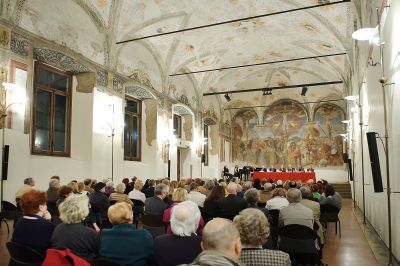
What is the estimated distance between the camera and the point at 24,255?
373 centimetres

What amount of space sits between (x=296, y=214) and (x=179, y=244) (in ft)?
8.60

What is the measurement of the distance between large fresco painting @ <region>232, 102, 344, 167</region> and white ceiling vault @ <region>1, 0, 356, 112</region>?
6.06 m

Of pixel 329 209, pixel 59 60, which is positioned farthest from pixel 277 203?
pixel 59 60

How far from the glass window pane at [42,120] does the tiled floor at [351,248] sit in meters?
3.67

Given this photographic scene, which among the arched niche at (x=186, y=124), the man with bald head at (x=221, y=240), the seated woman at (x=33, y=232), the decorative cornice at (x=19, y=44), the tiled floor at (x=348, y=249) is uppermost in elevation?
the decorative cornice at (x=19, y=44)

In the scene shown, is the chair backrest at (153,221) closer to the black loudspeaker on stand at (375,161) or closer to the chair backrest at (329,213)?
the black loudspeaker on stand at (375,161)

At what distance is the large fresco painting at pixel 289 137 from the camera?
97.0ft

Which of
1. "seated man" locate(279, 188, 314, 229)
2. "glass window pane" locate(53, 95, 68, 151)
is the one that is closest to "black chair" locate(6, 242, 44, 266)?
"seated man" locate(279, 188, 314, 229)

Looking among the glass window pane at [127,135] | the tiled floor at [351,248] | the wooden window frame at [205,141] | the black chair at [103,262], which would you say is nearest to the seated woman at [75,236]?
the black chair at [103,262]

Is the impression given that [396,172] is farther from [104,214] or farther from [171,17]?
[171,17]

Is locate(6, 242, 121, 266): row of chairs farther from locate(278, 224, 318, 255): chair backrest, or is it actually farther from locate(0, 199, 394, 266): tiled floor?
locate(278, 224, 318, 255): chair backrest

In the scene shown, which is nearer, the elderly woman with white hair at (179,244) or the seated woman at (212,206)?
the elderly woman with white hair at (179,244)

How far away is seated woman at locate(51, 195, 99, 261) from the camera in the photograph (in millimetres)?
3723

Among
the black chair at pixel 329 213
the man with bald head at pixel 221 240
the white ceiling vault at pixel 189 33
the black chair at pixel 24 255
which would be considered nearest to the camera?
the man with bald head at pixel 221 240
